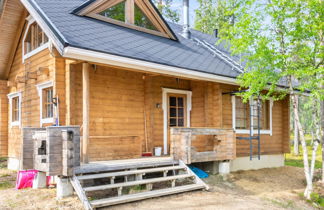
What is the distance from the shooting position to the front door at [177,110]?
10.0 m

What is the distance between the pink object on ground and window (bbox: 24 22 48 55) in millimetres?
3485

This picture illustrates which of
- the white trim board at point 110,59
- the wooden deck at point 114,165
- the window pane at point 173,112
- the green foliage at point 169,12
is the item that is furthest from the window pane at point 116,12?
the green foliage at point 169,12

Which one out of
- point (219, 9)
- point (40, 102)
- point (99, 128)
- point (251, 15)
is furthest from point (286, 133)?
point (219, 9)

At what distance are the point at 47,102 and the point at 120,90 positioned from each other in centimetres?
192

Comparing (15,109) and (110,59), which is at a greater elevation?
(110,59)

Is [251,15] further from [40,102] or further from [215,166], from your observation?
[40,102]

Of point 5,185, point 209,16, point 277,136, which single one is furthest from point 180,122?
point 209,16

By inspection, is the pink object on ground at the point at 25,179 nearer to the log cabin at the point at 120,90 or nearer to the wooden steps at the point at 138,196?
the log cabin at the point at 120,90

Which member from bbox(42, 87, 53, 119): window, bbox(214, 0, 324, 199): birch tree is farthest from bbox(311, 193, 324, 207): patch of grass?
bbox(42, 87, 53, 119): window

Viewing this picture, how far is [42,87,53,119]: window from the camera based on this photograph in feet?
28.0

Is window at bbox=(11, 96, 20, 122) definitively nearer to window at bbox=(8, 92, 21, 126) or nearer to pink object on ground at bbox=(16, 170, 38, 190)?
window at bbox=(8, 92, 21, 126)

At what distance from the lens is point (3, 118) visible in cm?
1141

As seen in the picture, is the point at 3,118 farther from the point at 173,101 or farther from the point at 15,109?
the point at 173,101

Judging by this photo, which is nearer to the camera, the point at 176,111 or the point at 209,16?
the point at 176,111
